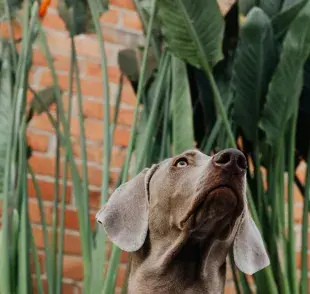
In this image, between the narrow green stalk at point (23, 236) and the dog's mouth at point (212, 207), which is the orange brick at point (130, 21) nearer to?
the narrow green stalk at point (23, 236)

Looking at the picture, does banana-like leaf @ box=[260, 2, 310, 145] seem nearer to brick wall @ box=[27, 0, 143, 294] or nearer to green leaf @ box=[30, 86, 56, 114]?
green leaf @ box=[30, 86, 56, 114]

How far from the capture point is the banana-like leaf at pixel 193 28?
2.70 feet

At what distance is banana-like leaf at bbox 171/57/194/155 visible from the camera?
819mm

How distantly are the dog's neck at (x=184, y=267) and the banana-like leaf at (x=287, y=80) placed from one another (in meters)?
0.35

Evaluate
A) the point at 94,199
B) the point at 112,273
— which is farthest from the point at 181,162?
the point at 94,199

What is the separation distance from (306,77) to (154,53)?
0.29 metres

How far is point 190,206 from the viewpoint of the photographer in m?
0.52

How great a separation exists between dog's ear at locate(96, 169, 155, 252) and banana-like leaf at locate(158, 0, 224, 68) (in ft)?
1.04

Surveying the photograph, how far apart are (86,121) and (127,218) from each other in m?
1.00

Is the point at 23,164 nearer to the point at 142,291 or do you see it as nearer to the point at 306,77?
the point at 142,291

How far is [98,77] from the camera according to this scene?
161cm

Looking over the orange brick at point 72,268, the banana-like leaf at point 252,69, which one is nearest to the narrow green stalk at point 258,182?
the banana-like leaf at point 252,69

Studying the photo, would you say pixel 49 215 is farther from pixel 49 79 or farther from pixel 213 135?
pixel 213 135

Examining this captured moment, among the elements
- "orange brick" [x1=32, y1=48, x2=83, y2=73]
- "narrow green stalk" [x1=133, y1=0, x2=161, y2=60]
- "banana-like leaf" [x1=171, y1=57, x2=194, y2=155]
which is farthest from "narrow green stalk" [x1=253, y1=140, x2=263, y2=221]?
"orange brick" [x1=32, y1=48, x2=83, y2=73]
